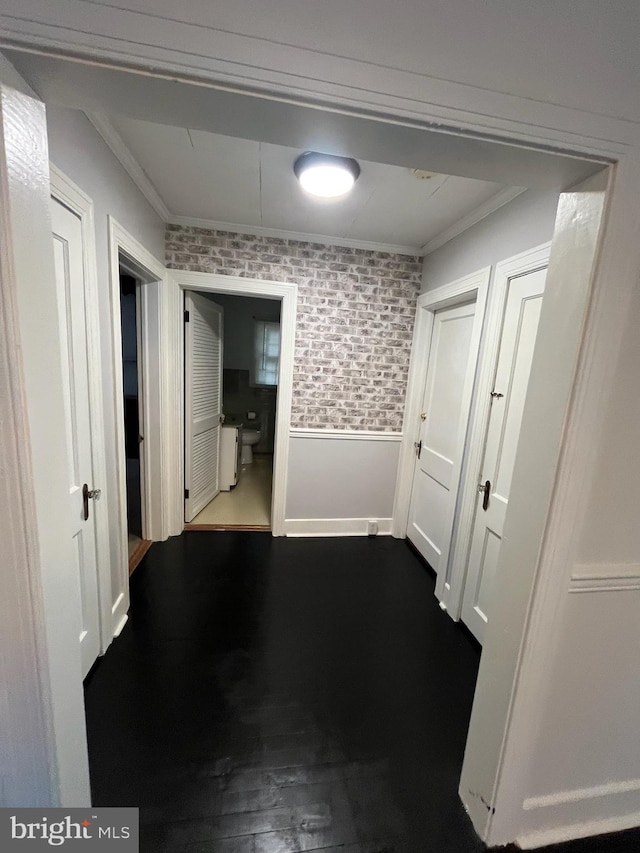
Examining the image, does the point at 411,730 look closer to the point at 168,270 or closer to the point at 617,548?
the point at 617,548

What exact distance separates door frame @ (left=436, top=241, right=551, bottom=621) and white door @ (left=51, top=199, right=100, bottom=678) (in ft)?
6.39

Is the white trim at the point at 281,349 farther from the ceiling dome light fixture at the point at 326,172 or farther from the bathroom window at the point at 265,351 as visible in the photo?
the bathroom window at the point at 265,351

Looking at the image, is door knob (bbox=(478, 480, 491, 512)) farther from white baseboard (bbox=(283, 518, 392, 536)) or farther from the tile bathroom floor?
the tile bathroom floor

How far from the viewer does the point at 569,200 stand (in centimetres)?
85

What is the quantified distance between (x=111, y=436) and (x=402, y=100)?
1764mm

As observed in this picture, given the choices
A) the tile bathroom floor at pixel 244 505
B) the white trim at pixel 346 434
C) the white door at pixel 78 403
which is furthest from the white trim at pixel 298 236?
the tile bathroom floor at pixel 244 505

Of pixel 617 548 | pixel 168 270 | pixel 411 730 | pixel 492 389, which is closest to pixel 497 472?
pixel 492 389

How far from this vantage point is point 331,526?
306 cm

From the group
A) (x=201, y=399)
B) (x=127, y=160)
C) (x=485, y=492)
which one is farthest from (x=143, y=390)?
(x=485, y=492)

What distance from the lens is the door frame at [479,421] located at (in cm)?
177

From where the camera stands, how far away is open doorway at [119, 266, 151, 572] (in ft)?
8.16

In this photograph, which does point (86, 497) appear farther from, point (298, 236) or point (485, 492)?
point (298, 236)

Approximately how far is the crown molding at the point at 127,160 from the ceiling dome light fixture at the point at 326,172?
0.81 meters

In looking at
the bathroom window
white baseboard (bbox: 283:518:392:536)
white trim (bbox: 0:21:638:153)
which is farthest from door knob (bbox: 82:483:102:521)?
the bathroom window
